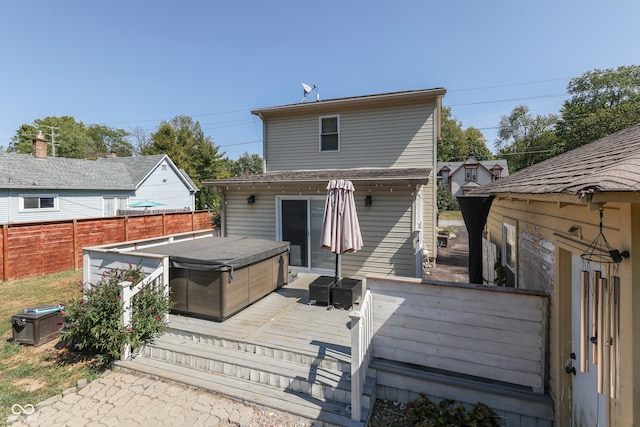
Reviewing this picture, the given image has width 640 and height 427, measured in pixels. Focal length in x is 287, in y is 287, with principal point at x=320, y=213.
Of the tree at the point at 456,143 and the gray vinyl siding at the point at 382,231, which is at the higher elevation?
the tree at the point at 456,143

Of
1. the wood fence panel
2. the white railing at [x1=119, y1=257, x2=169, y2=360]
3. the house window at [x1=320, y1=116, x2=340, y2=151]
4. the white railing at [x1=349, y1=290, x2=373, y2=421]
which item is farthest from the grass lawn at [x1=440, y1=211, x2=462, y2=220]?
the white railing at [x1=119, y1=257, x2=169, y2=360]

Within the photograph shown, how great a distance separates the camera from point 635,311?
1.90 metres

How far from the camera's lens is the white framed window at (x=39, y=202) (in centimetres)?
1430

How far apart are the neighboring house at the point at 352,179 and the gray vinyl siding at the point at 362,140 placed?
1.2 inches

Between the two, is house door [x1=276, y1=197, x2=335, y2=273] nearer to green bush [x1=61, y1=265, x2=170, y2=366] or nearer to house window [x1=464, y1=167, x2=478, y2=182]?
green bush [x1=61, y1=265, x2=170, y2=366]

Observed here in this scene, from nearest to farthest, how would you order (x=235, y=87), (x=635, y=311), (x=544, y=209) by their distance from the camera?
(x=635, y=311)
(x=544, y=209)
(x=235, y=87)

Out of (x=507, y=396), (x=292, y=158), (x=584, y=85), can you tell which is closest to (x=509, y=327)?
(x=507, y=396)

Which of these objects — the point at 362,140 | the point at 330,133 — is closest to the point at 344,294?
the point at 362,140

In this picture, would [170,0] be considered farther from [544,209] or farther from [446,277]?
[446,277]

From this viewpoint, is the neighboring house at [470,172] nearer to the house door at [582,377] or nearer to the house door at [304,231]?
the house door at [304,231]

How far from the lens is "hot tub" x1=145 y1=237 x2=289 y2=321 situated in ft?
16.4

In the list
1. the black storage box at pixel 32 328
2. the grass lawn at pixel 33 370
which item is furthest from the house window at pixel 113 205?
the black storage box at pixel 32 328

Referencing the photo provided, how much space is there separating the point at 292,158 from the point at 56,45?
43.8ft

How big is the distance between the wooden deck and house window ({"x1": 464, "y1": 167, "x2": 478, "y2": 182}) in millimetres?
38983
